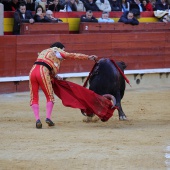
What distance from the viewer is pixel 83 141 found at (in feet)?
27.2

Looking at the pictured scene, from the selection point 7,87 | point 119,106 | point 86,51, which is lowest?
point 7,87

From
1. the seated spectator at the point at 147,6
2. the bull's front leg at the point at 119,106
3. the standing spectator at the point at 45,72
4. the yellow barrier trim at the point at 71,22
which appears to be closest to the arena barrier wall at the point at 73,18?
the yellow barrier trim at the point at 71,22

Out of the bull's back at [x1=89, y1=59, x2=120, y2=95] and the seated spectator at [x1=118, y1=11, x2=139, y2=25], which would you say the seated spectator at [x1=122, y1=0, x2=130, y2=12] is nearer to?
the seated spectator at [x1=118, y1=11, x2=139, y2=25]

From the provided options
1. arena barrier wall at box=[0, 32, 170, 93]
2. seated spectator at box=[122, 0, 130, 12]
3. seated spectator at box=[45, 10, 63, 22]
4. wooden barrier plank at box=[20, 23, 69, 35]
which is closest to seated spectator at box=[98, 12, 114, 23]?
arena barrier wall at box=[0, 32, 170, 93]

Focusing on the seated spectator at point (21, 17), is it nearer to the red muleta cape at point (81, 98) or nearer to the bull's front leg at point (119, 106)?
the bull's front leg at point (119, 106)

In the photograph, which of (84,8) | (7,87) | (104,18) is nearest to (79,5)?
(84,8)

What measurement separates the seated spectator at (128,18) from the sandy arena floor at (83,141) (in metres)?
3.56

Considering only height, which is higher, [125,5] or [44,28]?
[125,5]

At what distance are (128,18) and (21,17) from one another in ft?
8.84

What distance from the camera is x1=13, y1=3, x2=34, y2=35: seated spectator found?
1365cm

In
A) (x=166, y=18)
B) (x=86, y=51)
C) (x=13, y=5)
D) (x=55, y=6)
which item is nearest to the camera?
(x=13, y=5)

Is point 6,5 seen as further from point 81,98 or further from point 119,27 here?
point 81,98

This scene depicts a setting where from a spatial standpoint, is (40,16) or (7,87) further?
(40,16)

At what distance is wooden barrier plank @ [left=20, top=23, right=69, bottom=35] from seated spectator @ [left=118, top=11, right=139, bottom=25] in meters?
1.40
